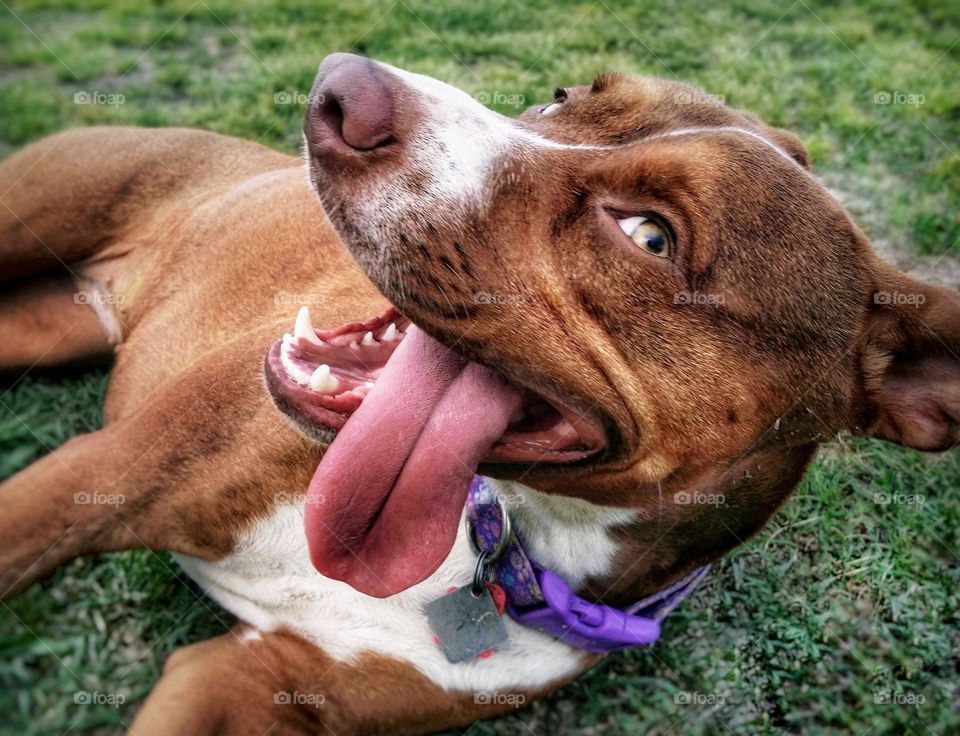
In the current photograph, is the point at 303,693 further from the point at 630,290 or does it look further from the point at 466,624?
the point at 630,290

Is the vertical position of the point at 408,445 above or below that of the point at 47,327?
above

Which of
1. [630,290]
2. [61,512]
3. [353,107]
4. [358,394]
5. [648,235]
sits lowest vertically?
[61,512]

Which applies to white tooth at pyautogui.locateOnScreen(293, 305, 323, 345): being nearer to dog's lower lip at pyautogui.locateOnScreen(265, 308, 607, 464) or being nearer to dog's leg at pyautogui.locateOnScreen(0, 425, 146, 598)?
dog's lower lip at pyautogui.locateOnScreen(265, 308, 607, 464)

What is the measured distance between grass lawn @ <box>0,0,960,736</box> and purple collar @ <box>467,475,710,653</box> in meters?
0.79

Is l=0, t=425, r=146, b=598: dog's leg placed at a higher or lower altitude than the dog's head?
lower

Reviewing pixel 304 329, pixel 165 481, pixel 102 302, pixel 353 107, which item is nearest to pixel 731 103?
pixel 102 302

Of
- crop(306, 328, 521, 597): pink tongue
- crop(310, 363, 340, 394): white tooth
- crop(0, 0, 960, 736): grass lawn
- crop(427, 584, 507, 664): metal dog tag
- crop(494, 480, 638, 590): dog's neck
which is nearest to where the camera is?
crop(306, 328, 521, 597): pink tongue

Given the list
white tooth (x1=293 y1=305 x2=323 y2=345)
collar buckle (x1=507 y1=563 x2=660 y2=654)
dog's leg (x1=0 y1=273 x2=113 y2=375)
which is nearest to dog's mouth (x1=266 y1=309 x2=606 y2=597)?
white tooth (x1=293 y1=305 x2=323 y2=345)

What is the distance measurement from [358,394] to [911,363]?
1822 mm

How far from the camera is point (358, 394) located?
8.60 feet

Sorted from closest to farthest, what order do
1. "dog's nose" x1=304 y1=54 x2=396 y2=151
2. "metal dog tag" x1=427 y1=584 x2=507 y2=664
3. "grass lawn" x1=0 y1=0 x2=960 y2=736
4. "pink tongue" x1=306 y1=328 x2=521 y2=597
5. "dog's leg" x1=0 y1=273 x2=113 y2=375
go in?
1. "dog's nose" x1=304 y1=54 x2=396 y2=151
2. "pink tongue" x1=306 y1=328 x2=521 y2=597
3. "metal dog tag" x1=427 y1=584 x2=507 y2=664
4. "grass lawn" x1=0 y1=0 x2=960 y2=736
5. "dog's leg" x1=0 y1=273 x2=113 y2=375

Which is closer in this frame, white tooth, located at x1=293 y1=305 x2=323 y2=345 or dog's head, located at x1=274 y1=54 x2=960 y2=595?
dog's head, located at x1=274 y1=54 x2=960 y2=595

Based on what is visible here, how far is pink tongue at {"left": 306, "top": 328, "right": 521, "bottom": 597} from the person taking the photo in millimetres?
2459

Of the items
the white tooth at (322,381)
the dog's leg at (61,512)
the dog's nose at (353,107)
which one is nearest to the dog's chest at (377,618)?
the dog's leg at (61,512)
